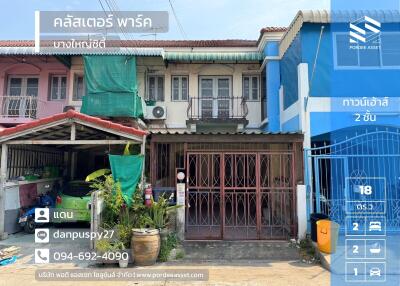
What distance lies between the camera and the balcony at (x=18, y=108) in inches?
501

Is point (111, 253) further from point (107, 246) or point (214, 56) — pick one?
point (214, 56)

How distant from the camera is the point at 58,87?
13.9m

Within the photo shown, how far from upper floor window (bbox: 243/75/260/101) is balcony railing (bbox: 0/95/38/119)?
9743mm

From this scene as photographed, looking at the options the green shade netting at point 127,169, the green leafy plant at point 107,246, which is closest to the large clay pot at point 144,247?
the green leafy plant at point 107,246

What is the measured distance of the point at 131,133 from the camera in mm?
7945

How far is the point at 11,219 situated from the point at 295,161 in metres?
8.42

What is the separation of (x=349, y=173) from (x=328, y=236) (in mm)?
2878

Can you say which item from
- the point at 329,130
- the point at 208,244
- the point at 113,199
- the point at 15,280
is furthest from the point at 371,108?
the point at 15,280

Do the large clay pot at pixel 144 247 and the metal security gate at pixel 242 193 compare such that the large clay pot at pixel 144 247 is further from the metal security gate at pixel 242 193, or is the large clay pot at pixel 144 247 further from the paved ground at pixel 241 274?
the metal security gate at pixel 242 193

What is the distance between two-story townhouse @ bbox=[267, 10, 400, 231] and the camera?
8516 millimetres

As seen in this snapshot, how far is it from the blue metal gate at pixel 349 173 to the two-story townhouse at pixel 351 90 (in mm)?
27

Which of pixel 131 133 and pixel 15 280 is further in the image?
pixel 131 133

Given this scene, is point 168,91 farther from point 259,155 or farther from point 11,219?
point 11,219

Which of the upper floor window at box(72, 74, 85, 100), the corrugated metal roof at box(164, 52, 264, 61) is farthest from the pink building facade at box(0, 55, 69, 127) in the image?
the corrugated metal roof at box(164, 52, 264, 61)
